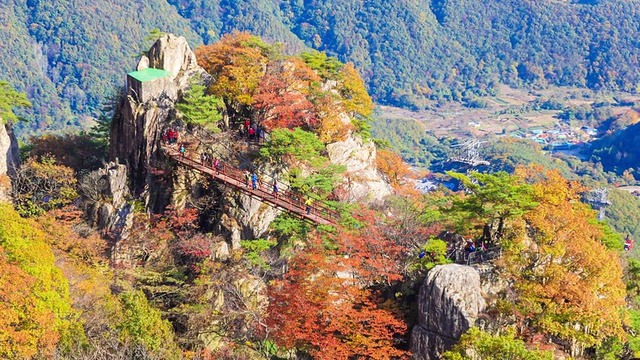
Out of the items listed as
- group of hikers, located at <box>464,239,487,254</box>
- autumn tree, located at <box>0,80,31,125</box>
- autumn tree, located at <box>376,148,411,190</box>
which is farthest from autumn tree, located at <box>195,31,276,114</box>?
autumn tree, located at <box>376,148,411,190</box>

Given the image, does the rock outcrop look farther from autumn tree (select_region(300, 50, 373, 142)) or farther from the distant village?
the distant village

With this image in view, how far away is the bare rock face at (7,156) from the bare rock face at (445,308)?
22.9 m

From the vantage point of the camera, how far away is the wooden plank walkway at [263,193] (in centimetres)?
2803

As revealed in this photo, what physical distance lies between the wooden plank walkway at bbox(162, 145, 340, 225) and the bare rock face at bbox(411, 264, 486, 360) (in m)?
6.68

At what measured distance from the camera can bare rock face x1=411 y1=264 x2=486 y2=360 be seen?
21062 mm

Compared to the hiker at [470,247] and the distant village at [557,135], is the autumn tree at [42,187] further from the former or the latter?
the distant village at [557,135]

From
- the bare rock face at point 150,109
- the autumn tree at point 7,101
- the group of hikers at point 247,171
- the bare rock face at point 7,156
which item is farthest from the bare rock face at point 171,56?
the autumn tree at point 7,101

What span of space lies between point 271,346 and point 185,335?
3.98 meters

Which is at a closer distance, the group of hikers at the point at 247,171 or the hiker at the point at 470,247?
the hiker at the point at 470,247

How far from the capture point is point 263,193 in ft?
95.6

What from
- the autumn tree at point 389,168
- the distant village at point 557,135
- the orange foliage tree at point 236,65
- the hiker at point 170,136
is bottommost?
the distant village at point 557,135

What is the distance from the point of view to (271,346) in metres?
24.4

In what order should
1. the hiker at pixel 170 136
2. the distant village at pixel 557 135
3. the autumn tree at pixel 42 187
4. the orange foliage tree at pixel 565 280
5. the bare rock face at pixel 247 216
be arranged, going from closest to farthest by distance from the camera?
the orange foliage tree at pixel 565 280
the bare rock face at pixel 247 216
the hiker at pixel 170 136
the autumn tree at pixel 42 187
the distant village at pixel 557 135

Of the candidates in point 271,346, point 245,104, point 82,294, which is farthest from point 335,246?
point 245,104
